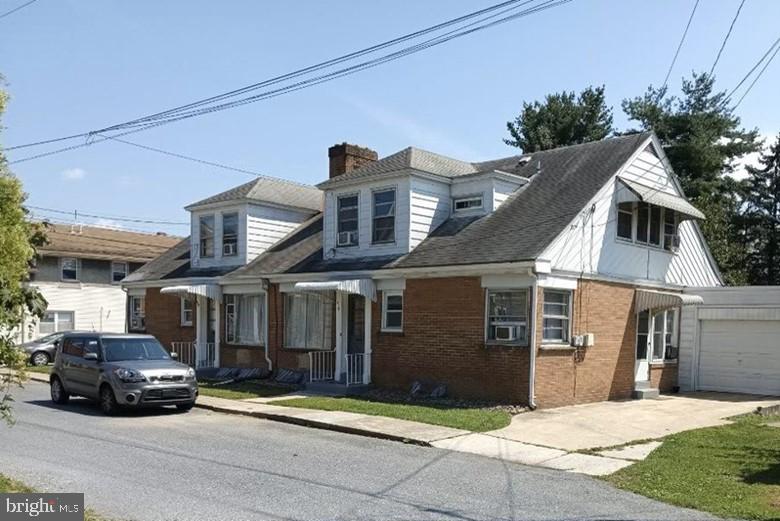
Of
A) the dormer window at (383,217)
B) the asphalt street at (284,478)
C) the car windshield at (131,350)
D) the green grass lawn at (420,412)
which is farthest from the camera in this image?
the dormer window at (383,217)

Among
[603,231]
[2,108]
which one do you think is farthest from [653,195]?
[2,108]

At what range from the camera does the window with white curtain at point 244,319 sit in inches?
890

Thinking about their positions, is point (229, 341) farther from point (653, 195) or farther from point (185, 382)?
point (653, 195)

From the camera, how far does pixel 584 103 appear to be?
142 feet

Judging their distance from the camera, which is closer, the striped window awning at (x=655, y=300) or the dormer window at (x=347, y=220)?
the striped window awning at (x=655, y=300)

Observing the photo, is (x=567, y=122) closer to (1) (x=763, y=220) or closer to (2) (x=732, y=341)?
(1) (x=763, y=220)

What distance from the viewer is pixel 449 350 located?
55.6 ft

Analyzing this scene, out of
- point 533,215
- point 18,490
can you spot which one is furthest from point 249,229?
point 18,490

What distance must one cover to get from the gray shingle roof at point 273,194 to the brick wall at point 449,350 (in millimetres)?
7783

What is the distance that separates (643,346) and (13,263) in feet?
57.6

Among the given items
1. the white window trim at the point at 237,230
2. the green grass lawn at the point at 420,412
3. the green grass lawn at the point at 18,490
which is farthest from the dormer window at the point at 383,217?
the green grass lawn at the point at 18,490

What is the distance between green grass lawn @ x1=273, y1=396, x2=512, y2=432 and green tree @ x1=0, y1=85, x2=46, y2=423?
28.3ft

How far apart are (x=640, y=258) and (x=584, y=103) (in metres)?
26.0

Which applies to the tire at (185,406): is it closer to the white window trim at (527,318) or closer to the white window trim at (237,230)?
the white window trim at (527,318)
